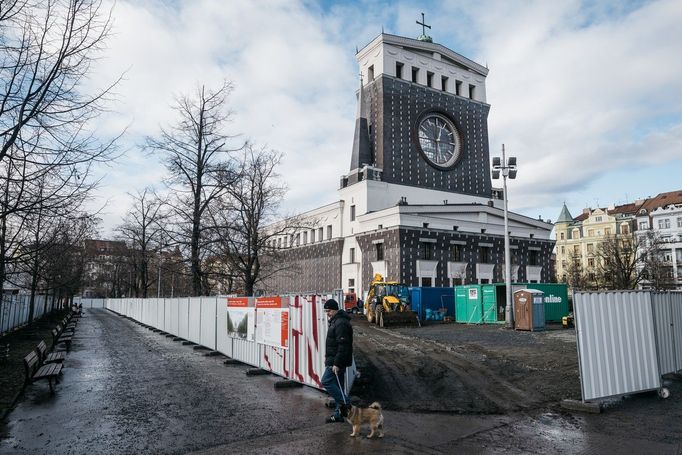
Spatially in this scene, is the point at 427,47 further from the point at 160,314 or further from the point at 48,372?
the point at 48,372

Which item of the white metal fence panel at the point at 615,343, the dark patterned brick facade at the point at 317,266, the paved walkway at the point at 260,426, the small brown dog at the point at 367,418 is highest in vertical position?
the dark patterned brick facade at the point at 317,266

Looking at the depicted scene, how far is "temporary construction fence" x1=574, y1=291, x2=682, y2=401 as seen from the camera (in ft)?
28.5

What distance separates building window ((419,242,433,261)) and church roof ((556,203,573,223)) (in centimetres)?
5292

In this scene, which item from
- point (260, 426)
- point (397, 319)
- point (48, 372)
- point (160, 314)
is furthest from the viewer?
point (397, 319)

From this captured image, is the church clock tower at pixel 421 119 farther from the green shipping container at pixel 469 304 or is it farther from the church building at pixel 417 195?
the green shipping container at pixel 469 304

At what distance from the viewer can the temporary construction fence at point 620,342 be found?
8672mm

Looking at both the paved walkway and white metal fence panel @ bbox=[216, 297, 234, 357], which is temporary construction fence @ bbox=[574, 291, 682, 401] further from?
white metal fence panel @ bbox=[216, 297, 234, 357]

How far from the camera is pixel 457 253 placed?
52875 millimetres

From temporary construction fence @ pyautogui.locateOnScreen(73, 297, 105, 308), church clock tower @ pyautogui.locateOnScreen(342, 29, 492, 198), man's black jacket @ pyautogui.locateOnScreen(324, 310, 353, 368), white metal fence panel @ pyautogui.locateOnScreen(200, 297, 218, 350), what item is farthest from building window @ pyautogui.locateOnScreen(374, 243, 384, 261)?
temporary construction fence @ pyautogui.locateOnScreen(73, 297, 105, 308)

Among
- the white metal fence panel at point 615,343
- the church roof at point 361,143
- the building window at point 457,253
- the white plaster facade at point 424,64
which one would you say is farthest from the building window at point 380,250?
the white metal fence panel at point 615,343

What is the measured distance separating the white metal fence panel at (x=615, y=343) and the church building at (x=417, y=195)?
38.3 meters

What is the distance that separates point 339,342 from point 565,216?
95.3 m

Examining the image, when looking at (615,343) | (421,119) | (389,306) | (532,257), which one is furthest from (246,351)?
(532,257)

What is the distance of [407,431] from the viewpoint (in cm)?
739
